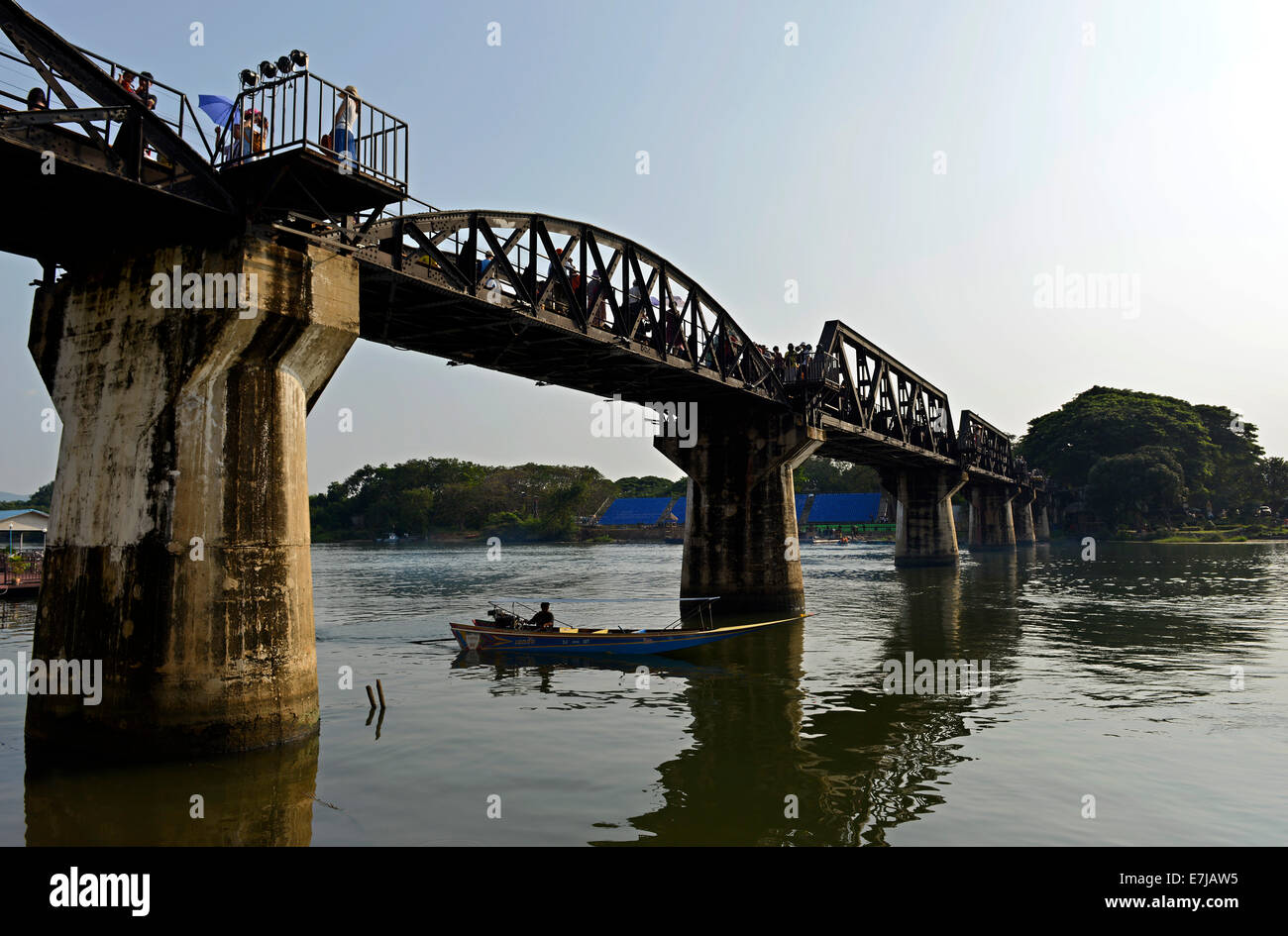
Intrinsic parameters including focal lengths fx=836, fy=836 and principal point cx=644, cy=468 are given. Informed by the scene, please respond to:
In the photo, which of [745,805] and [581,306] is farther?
[581,306]

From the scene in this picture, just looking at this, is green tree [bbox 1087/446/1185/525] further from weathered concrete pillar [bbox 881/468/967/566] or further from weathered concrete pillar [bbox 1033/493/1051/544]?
weathered concrete pillar [bbox 881/468/967/566]

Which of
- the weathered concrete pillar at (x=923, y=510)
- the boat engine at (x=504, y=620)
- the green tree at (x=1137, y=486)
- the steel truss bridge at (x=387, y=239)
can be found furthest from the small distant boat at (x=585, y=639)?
the green tree at (x=1137, y=486)

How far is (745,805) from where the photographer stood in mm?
13648

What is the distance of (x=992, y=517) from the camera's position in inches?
4697

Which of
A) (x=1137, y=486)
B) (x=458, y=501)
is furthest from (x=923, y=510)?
(x=458, y=501)

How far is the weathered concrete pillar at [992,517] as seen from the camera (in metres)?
118

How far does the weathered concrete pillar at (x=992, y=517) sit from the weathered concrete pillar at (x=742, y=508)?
8402cm

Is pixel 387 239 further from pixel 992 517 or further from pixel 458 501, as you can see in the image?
pixel 458 501

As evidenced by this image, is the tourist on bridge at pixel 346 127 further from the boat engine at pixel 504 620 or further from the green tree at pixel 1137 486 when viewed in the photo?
the green tree at pixel 1137 486

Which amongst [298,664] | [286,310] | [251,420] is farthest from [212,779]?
[286,310]

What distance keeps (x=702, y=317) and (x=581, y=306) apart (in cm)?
846

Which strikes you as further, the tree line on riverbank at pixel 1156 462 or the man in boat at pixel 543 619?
the tree line on riverbank at pixel 1156 462
